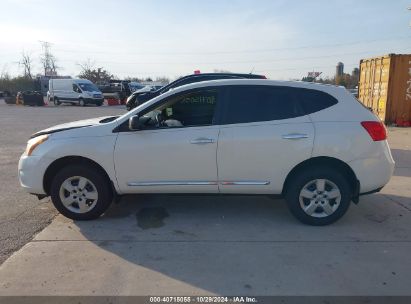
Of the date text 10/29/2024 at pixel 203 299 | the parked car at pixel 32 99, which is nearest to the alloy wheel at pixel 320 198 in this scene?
the date text 10/29/2024 at pixel 203 299

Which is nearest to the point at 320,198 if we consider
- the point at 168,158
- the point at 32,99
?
the point at 168,158

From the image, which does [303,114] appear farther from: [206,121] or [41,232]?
[41,232]

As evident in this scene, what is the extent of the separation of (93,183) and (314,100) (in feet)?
9.57

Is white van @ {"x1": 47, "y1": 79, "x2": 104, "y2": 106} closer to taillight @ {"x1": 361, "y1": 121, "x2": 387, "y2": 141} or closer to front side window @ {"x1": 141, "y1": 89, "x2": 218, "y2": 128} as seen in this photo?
front side window @ {"x1": 141, "y1": 89, "x2": 218, "y2": 128}

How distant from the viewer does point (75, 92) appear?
3488 centimetres

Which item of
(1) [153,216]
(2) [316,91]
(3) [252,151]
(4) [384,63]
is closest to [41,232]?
(1) [153,216]

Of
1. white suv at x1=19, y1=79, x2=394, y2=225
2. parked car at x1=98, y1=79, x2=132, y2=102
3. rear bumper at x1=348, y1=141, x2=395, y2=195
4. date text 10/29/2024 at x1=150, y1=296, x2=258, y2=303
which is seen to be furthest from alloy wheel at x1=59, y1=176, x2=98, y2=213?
parked car at x1=98, y1=79, x2=132, y2=102

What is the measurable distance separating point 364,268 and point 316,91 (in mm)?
2148

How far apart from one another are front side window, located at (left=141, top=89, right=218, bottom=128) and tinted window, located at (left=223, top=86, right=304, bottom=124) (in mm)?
230

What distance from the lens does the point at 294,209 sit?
4789mm

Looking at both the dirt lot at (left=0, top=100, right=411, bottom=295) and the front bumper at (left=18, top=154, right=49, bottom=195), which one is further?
the front bumper at (left=18, top=154, right=49, bottom=195)

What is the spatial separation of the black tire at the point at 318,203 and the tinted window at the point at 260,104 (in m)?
0.74

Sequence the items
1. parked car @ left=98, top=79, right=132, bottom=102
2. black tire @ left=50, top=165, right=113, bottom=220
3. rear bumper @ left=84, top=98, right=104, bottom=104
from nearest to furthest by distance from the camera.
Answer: black tire @ left=50, top=165, right=113, bottom=220 → rear bumper @ left=84, top=98, right=104, bottom=104 → parked car @ left=98, top=79, right=132, bottom=102

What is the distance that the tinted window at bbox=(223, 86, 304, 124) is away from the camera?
472 cm
